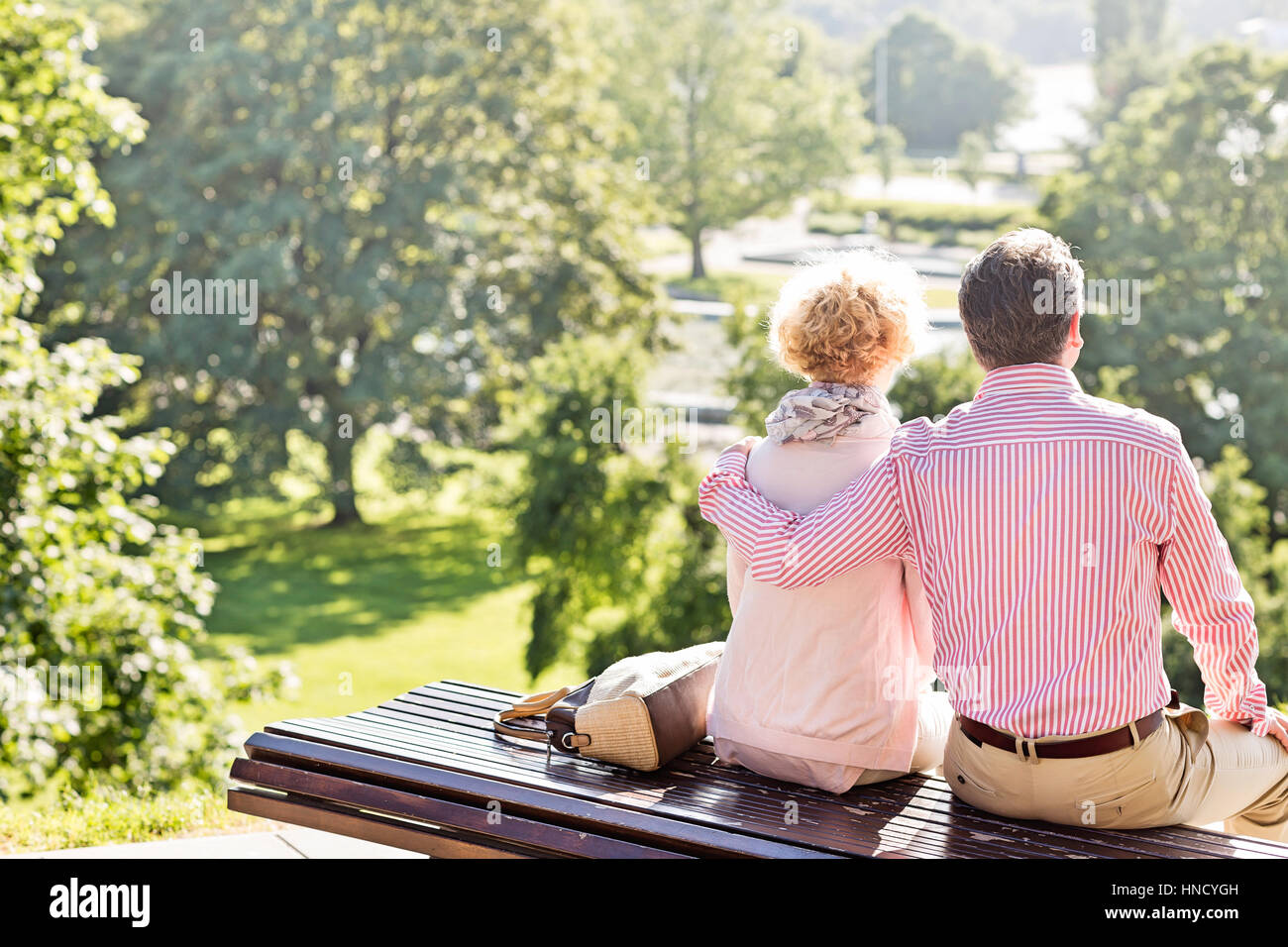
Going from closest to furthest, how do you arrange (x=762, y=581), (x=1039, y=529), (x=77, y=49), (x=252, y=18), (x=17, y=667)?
(x=1039, y=529), (x=762, y=581), (x=17, y=667), (x=77, y=49), (x=252, y=18)

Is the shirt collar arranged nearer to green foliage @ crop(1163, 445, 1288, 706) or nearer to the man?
the man

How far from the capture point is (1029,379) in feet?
8.93

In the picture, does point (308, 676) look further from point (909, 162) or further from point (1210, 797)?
point (909, 162)

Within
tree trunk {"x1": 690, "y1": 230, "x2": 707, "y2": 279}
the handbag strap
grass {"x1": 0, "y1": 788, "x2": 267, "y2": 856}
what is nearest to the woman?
the handbag strap

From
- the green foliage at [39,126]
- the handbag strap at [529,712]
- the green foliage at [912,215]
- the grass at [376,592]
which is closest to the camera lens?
the handbag strap at [529,712]

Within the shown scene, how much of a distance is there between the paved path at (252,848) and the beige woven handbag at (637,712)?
0.98m

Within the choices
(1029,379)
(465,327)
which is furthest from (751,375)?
(1029,379)

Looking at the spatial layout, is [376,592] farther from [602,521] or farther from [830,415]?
[830,415]

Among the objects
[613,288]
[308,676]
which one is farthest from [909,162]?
[308,676]

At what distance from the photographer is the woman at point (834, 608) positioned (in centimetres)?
297

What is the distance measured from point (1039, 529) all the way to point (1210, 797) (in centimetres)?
70

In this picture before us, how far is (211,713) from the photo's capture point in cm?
704

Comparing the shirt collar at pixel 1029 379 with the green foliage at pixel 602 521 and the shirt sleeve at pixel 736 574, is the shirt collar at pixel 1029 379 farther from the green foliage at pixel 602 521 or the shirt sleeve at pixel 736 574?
the green foliage at pixel 602 521

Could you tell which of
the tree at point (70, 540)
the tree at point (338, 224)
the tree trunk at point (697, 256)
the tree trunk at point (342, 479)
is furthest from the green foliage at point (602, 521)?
the tree trunk at point (697, 256)
